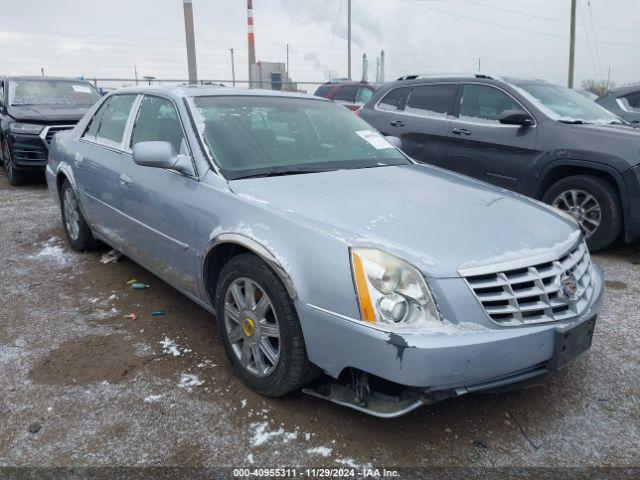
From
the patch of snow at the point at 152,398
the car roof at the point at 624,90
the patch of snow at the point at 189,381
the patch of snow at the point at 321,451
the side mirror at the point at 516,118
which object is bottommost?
the patch of snow at the point at 321,451

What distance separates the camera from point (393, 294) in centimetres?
219

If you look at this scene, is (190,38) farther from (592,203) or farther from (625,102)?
(592,203)

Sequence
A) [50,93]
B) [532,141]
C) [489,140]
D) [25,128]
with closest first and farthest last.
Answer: [532,141] → [489,140] → [25,128] → [50,93]

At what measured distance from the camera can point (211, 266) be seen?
302cm

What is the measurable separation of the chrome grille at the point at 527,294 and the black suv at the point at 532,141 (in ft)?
9.58

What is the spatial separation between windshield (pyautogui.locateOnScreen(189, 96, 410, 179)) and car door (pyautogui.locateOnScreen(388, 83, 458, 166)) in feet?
7.75

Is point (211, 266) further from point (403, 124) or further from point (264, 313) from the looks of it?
point (403, 124)

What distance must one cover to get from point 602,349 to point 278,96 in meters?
2.73

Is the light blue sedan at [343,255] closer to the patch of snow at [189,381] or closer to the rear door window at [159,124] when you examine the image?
the rear door window at [159,124]

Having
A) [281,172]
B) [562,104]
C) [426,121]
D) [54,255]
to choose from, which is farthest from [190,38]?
[281,172]

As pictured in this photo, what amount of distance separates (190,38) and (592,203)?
12741 millimetres

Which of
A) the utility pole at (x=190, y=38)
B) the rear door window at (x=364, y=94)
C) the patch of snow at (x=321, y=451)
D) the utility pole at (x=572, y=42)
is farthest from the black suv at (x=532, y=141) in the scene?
the utility pole at (x=572, y=42)

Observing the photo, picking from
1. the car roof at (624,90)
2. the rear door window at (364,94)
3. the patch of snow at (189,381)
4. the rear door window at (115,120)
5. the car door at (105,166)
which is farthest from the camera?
the rear door window at (364,94)

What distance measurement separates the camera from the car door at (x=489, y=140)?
550 cm
